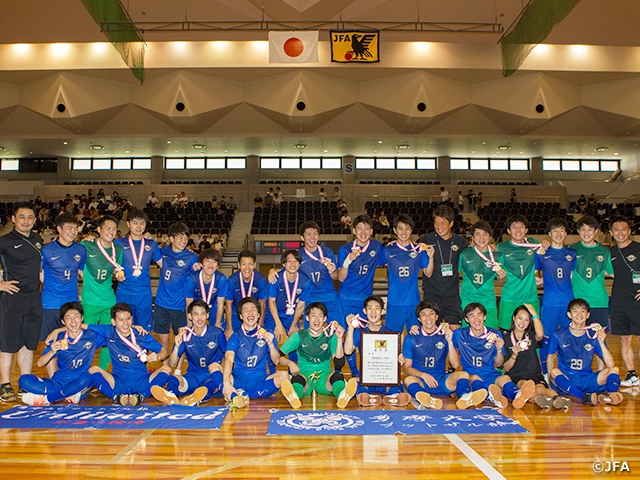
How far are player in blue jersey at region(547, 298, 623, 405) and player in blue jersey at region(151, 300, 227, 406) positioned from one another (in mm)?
3616

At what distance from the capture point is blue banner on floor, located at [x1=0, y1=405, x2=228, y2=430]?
170 inches

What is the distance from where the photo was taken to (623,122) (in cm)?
2141

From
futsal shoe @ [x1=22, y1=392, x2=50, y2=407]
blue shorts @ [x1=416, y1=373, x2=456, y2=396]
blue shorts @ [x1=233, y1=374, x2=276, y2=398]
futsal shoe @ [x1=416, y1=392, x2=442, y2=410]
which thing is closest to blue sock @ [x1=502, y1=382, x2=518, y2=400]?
blue shorts @ [x1=416, y1=373, x2=456, y2=396]

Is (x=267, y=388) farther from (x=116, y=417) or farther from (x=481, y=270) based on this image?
(x=481, y=270)

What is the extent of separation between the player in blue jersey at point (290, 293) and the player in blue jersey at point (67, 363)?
195 centimetres

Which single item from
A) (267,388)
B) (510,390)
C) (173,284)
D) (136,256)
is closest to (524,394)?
(510,390)

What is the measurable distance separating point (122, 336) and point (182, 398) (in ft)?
2.97

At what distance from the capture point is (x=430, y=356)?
220 inches

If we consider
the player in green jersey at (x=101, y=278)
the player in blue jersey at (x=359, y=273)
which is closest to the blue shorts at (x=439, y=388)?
the player in blue jersey at (x=359, y=273)

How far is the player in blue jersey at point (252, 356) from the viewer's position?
5387mm

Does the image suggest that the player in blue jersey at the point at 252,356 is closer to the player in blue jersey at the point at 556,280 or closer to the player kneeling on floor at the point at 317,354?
the player kneeling on floor at the point at 317,354

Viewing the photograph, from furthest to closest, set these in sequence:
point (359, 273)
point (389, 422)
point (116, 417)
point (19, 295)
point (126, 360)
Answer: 1. point (359, 273)
2. point (19, 295)
3. point (126, 360)
4. point (116, 417)
5. point (389, 422)

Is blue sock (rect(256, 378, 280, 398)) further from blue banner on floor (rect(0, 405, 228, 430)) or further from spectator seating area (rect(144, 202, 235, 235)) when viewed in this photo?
spectator seating area (rect(144, 202, 235, 235))

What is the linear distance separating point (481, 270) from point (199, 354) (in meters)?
3.42
